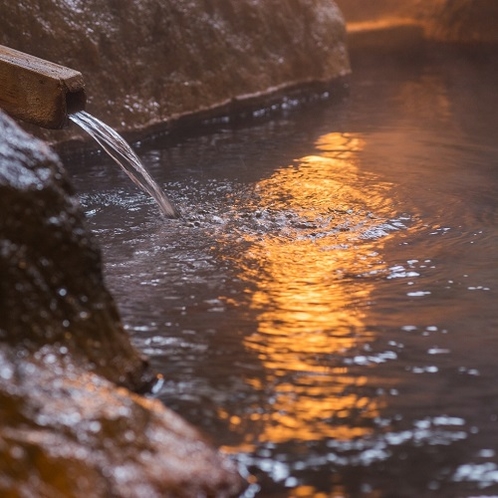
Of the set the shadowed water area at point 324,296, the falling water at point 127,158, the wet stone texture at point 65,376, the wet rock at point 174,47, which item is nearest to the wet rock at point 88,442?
the wet stone texture at point 65,376

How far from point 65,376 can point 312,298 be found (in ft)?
4.06

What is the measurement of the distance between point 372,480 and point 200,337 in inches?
35.1

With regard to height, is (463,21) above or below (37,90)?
below

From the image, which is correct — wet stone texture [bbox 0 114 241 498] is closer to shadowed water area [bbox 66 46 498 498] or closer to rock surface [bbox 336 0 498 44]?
shadowed water area [bbox 66 46 498 498]

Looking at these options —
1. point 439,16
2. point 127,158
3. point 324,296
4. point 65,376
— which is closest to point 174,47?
point 127,158

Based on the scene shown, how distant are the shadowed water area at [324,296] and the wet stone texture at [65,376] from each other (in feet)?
0.70

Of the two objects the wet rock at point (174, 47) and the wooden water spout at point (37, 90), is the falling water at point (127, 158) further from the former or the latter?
the wet rock at point (174, 47)

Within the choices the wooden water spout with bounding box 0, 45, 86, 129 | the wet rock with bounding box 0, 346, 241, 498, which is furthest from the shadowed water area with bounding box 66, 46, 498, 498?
the wooden water spout with bounding box 0, 45, 86, 129

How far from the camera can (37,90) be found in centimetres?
419

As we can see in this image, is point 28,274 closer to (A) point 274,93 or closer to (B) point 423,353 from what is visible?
(B) point 423,353

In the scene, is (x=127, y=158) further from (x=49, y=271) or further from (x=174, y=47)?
(x=49, y=271)

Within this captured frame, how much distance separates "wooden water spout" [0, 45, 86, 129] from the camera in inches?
164

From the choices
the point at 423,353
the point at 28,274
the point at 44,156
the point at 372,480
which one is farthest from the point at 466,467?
the point at 44,156

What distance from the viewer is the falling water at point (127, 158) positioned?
4227 mm
